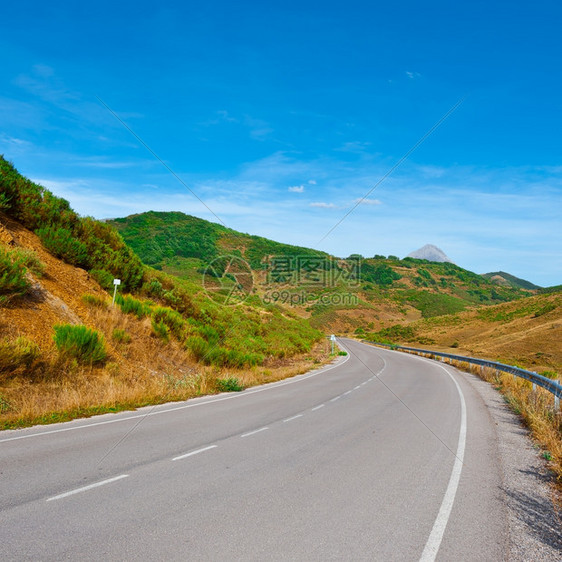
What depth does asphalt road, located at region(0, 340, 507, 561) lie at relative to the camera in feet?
11.8

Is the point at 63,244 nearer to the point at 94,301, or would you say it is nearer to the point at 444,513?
the point at 94,301

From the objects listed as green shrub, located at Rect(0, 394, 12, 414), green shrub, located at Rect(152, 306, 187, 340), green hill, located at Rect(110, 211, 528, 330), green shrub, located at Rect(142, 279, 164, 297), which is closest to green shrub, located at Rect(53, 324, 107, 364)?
green shrub, located at Rect(0, 394, 12, 414)

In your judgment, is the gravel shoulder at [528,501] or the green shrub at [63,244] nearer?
the gravel shoulder at [528,501]

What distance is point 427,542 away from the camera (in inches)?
149

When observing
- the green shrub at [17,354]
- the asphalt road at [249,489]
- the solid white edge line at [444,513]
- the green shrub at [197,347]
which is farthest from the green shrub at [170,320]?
the solid white edge line at [444,513]

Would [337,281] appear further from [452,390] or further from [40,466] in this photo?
[40,466]

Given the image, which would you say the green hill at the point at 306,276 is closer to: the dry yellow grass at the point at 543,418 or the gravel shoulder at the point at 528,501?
the dry yellow grass at the point at 543,418

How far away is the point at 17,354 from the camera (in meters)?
8.88

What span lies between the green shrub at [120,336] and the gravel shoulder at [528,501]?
1089 cm

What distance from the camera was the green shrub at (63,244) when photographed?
15.1 m

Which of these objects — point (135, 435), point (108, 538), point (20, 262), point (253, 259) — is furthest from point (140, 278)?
point (253, 259)

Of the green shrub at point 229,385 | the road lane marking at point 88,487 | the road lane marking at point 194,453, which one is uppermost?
the road lane marking at point 88,487

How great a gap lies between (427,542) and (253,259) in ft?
354

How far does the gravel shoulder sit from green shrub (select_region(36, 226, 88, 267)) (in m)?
15.0
